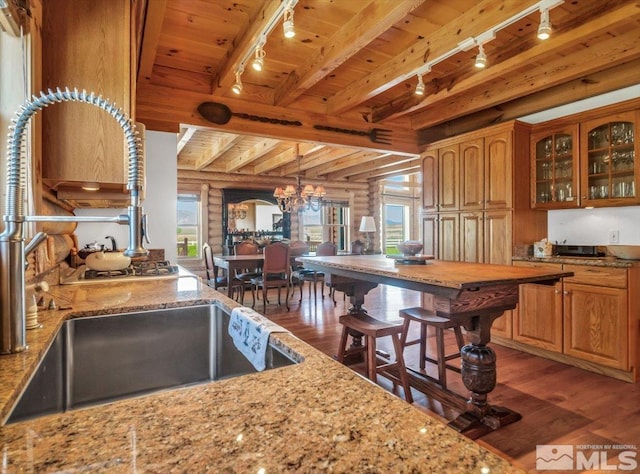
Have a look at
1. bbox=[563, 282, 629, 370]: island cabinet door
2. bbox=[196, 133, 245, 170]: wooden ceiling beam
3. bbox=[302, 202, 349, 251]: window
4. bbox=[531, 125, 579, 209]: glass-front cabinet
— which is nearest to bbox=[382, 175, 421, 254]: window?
bbox=[302, 202, 349, 251]: window

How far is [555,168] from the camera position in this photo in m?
3.56

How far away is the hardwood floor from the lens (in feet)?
6.52

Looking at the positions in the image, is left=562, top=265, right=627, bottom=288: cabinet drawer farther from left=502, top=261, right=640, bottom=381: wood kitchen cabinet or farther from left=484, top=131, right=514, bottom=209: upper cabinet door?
left=484, top=131, right=514, bottom=209: upper cabinet door

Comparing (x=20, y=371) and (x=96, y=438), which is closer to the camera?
(x=96, y=438)

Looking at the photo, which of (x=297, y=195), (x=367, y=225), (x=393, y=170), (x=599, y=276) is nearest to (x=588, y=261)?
(x=599, y=276)

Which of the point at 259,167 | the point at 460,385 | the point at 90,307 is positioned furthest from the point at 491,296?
the point at 259,167

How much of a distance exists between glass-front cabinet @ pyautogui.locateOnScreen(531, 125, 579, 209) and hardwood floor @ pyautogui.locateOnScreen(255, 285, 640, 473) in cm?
152

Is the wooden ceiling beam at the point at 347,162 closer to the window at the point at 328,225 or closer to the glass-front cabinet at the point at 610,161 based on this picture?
the window at the point at 328,225

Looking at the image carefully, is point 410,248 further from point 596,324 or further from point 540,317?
point 596,324

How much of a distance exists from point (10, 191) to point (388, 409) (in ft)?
3.12

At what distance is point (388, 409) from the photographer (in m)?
0.62

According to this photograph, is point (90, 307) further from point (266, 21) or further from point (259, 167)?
point (259, 167)

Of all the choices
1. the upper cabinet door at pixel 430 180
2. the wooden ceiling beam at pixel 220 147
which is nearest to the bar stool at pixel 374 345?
the upper cabinet door at pixel 430 180

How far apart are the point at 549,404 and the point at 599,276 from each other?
45.9 inches
